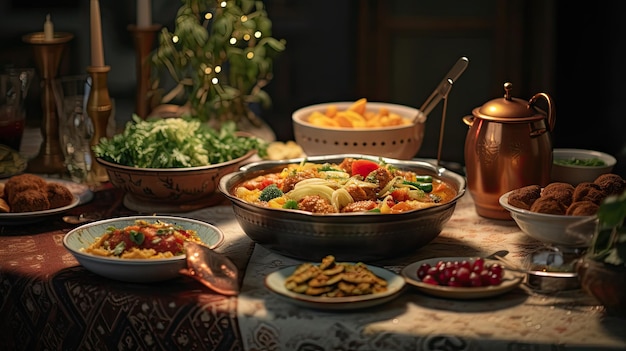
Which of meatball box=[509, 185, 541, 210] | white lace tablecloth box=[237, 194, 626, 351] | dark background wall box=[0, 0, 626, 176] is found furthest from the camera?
dark background wall box=[0, 0, 626, 176]

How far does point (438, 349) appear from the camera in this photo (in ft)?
5.98

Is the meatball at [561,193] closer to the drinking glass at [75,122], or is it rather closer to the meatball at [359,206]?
the meatball at [359,206]

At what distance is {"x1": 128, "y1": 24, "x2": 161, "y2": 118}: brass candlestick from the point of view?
317 centimetres

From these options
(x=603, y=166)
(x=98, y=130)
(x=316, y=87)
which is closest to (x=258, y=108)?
(x=316, y=87)

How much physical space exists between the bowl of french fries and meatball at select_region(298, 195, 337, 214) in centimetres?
70

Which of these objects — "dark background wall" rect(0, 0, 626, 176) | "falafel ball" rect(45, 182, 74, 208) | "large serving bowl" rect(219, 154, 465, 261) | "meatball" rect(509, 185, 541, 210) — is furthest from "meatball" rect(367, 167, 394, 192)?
"dark background wall" rect(0, 0, 626, 176)

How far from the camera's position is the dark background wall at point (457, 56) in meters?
5.30

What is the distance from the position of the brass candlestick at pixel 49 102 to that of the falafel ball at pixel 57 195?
47 cm

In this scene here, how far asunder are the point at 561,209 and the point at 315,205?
1.88 ft

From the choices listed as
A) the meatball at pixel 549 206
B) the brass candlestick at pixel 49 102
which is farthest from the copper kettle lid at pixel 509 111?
the brass candlestick at pixel 49 102

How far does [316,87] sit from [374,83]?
34 cm

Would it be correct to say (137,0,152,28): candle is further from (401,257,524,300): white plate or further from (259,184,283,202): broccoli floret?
(401,257,524,300): white plate

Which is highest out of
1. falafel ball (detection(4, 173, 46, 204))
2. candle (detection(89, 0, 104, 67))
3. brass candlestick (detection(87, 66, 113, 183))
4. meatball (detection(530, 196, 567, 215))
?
candle (detection(89, 0, 104, 67))

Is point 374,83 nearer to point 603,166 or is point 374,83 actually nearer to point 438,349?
point 603,166
